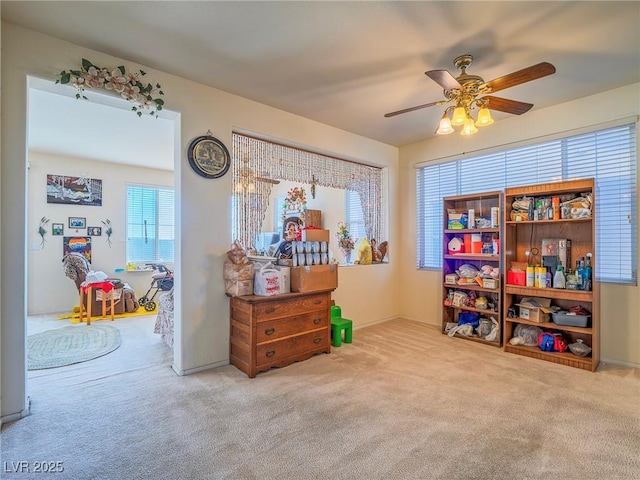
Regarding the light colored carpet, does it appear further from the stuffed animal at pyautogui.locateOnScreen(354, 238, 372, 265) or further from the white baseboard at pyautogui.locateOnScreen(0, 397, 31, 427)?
the stuffed animal at pyautogui.locateOnScreen(354, 238, 372, 265)

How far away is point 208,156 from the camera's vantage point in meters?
3.09

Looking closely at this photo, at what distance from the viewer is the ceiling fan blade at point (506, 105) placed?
2555 millimetres

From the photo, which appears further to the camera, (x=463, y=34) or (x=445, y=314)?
(x=445, y=314)

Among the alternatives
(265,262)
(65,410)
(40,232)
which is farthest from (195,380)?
(40,232)

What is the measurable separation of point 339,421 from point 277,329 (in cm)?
110

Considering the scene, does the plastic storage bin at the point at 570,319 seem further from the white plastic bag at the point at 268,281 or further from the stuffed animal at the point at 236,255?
the stuffed animal at the point at 236,255

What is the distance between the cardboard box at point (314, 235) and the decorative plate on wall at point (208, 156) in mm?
1077

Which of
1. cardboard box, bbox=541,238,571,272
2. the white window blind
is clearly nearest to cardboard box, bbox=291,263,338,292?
the white window blind

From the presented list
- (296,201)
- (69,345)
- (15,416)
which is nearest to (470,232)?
(296,201)

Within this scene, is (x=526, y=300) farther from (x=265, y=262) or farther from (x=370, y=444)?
(x=265, y=262)

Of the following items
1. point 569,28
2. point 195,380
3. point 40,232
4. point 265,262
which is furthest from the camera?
point 40,232

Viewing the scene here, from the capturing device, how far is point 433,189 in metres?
4.75

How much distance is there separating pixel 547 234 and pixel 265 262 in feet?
10.6

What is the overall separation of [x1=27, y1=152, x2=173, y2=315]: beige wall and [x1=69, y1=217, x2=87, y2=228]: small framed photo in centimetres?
6
